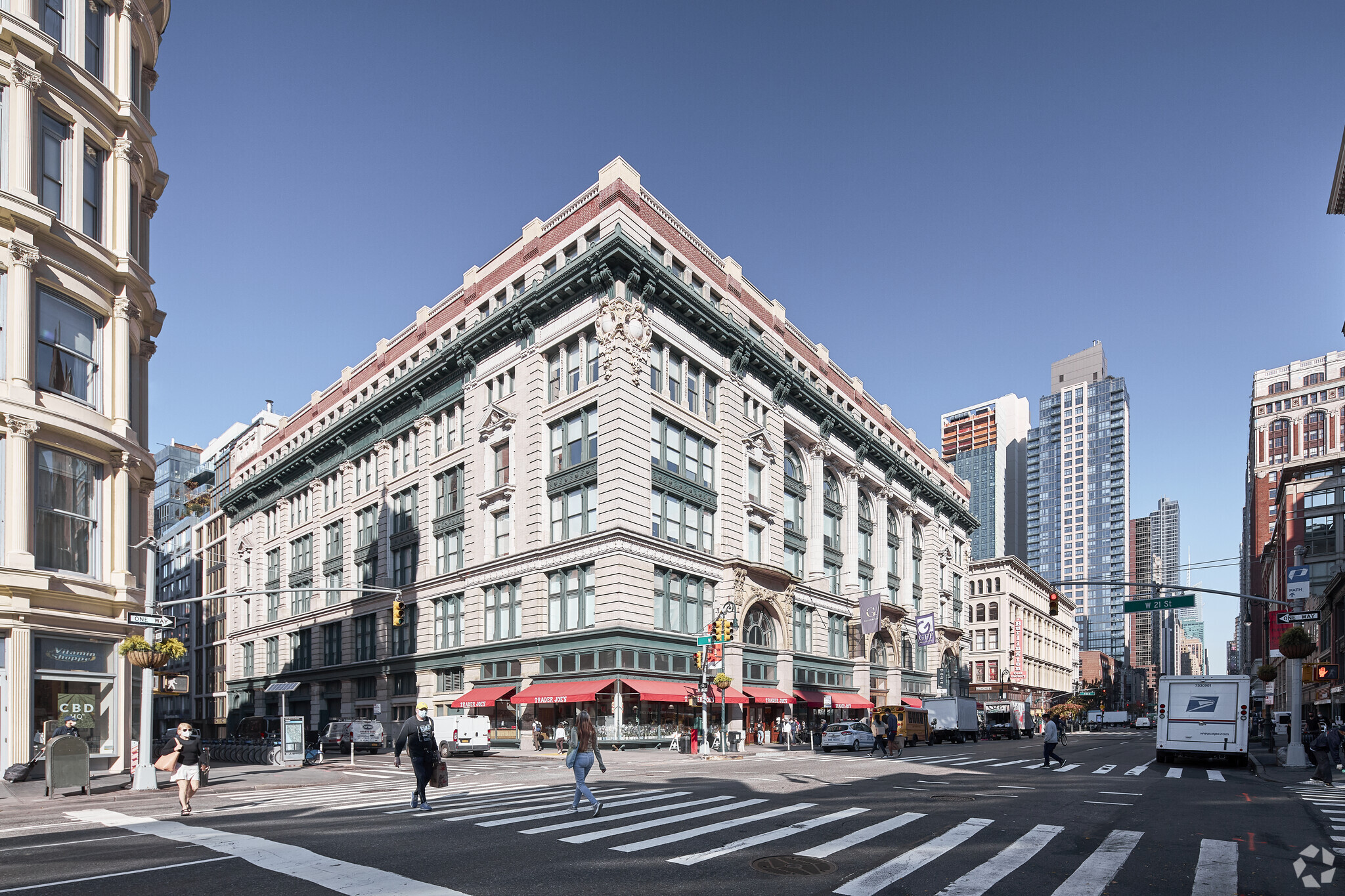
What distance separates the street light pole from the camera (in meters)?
22.5

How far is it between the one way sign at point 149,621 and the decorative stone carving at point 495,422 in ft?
90.2

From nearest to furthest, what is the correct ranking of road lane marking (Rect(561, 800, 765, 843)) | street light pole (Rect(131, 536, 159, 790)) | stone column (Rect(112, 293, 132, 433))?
road lane marking (Rect(561, 800, 765, 843)) → street light pole (Rect(131, 536, 159, 790)) → stone column (Rect(112, 293, 132, 433))

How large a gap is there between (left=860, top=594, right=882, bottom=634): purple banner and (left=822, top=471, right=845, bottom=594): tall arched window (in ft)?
17.8

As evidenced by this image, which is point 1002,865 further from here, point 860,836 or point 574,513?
point 574,513

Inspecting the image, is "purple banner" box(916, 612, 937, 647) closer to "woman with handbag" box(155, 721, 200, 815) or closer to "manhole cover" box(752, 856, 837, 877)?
"woman with handbag" box(155, 721, 200, 815)

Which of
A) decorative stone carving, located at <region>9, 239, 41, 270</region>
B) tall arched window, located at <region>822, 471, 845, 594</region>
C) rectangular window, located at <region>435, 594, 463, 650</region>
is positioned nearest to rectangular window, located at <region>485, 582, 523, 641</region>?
rectangular window, located at <region>435, 594, 463, 650</region>

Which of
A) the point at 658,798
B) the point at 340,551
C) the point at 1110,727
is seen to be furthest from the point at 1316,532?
the point at 658,798

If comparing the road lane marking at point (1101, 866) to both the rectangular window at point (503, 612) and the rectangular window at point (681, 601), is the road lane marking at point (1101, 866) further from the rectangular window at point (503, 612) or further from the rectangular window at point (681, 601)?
the rectangular window at point (503, 612)

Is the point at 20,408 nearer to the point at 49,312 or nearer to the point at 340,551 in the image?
the point at 49,312

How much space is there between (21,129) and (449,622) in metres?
36.0

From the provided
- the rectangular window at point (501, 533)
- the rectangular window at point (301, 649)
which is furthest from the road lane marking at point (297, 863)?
the rectangular window at point (301, 649)

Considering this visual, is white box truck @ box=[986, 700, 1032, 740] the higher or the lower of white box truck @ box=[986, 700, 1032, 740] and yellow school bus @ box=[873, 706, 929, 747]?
the lower

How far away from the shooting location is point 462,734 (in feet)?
129

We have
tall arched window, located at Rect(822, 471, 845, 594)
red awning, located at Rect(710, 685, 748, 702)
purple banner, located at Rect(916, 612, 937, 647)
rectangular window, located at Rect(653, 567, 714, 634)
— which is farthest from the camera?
tall arched window, located at Rect(822, 471, 845, 594)
